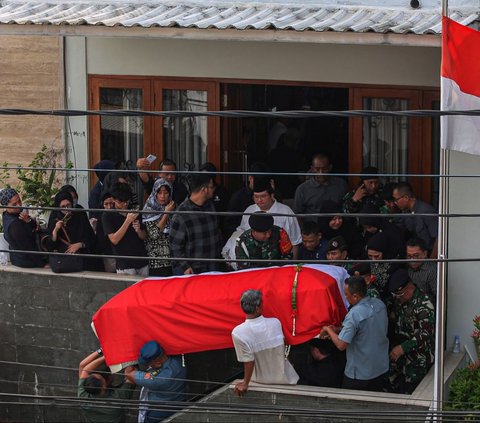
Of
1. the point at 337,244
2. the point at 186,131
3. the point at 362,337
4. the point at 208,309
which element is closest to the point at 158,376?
the point at 208,309

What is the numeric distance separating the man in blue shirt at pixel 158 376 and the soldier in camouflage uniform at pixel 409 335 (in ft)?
6.68

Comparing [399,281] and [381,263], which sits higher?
[381,263]

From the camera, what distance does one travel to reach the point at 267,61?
43.3ft

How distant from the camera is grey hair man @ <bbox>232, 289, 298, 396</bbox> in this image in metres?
10.8

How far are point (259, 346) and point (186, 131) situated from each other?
12.5 feet

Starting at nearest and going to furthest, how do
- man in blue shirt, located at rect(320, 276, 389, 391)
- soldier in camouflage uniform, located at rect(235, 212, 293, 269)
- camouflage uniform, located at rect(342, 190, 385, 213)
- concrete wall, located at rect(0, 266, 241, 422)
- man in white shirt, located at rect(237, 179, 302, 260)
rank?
man in blue shirt, located at rect(320, 276, 389, 391) < soldier in camouflage uniform, located at rect(235, 212, 293, 269) < man in white shirt, located at rect(237, 179, 302, 260) < camouflage uniform, located at rect(342, 190, 385, 213) < concrete wall, located at rect(0, 266, 241, 422)

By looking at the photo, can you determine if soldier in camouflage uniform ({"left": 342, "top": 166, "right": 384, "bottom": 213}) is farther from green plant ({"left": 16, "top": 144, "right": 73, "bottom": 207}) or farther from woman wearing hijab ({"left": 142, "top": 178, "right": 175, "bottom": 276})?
green plant ({"left": 16, "top": 144, "right": 73, "bottom": 207})

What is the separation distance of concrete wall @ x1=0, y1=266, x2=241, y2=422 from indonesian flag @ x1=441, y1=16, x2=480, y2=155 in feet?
15.0

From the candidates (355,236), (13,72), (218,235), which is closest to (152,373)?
(218,235)

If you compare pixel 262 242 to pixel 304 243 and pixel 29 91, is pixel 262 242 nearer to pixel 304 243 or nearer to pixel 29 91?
pixel 304 243

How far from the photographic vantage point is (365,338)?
35.3 ft

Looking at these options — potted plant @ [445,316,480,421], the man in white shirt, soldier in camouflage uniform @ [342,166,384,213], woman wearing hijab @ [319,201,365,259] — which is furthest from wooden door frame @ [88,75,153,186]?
potted plant @ [445,316,480,421]

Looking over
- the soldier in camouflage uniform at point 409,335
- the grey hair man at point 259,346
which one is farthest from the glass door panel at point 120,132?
the soldier in camouflage uniform at point 409,335

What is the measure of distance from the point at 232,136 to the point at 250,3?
1.86 meters
